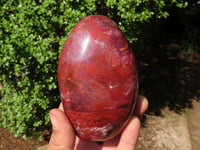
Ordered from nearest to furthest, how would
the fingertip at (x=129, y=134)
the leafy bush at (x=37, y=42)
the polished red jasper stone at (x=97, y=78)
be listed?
the polished red jasper stone at (x=97, y=78) → the fingertip at (x=129, y=134) → the leafy bush at (x=37, y=42)

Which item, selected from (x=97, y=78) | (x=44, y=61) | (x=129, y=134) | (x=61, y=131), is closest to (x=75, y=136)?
(x=61, y=131)

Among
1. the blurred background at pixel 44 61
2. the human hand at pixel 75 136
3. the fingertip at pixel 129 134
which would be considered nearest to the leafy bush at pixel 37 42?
the blurred background at pixel 44 61

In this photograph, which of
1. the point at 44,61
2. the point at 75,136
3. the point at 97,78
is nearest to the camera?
the point at 97,78

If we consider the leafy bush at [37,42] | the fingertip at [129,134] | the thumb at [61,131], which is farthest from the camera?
the leafy bush at [37,42]

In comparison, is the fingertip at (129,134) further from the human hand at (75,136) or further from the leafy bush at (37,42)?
the leafy bush at (37,42)

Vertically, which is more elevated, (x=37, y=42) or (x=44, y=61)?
(x=37, y=42)

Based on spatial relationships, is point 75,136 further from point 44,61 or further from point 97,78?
point 44,61

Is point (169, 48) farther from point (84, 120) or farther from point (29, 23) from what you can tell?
point (84, 120)
